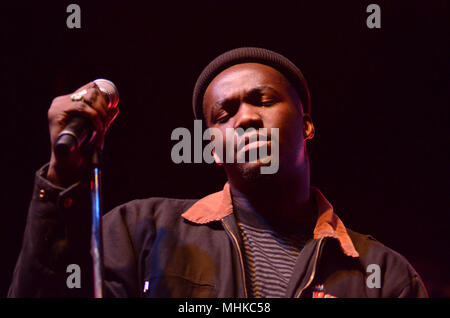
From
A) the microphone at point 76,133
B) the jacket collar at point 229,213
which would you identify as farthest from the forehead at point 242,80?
the microphone at point 76,133

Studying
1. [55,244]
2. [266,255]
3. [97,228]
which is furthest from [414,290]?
[55,244]

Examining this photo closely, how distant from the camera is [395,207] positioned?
309 centimetres

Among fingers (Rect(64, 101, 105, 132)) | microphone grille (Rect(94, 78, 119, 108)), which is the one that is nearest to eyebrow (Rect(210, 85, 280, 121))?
microphone grille (Rect(94, 78, 119, 108))

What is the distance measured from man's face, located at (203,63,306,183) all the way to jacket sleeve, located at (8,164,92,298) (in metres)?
0.86

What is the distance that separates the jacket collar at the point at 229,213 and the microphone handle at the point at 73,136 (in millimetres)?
858

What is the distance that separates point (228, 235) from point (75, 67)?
1.59 m

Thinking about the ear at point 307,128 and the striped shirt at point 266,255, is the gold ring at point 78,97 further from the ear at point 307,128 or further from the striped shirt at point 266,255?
the ear at point 307,128

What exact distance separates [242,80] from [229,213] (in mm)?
742

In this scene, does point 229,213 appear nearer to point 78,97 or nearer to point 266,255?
point 266,255

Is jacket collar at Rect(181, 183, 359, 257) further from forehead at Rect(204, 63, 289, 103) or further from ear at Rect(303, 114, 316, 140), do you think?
forehead at Rect(204, 63, 289, 103)

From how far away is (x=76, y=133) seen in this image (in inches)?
53.1

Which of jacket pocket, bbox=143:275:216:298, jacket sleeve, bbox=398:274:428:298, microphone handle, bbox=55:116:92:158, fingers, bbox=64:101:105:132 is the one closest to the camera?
microphone handle, bbox=55:116:92:158

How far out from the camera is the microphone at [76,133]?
1.29 m

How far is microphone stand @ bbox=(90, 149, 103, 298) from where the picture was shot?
134cm
